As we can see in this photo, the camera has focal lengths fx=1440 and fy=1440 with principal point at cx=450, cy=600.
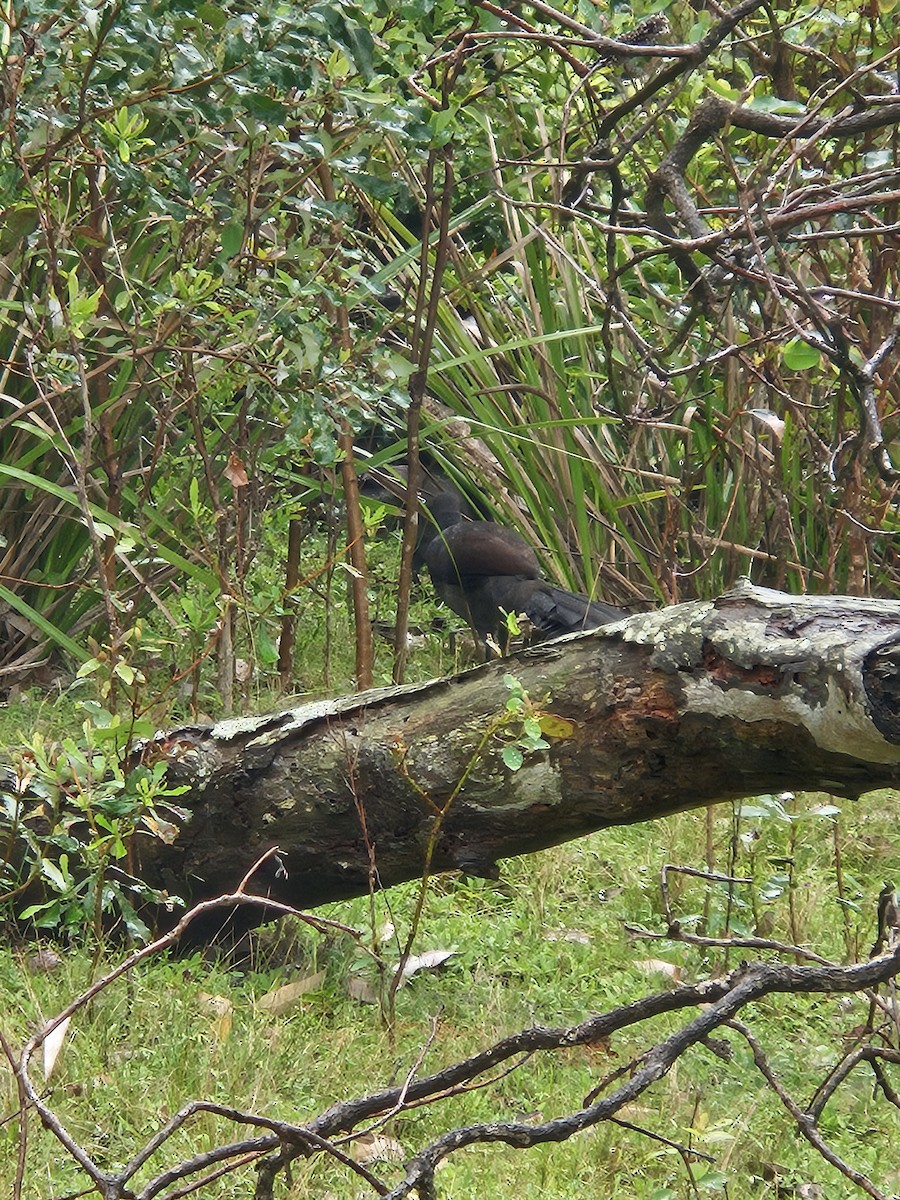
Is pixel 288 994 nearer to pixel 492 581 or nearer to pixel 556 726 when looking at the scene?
pixel 556 726

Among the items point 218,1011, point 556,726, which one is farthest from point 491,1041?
point 556,726

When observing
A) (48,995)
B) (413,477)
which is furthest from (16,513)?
(48,995)

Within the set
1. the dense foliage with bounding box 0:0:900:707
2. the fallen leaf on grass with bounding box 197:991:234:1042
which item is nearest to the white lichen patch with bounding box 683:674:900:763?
the dense foliage with bounding box 0:0:900:707

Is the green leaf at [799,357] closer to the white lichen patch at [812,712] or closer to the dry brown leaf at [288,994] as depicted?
the white lichen patch at [812,712]

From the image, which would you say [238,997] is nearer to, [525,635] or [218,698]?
[218,698]

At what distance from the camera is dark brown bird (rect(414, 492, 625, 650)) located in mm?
4441

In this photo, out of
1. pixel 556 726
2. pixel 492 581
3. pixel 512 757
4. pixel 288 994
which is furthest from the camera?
pixel 492 581

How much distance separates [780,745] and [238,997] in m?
1.14

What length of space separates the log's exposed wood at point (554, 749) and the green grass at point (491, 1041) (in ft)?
0.89

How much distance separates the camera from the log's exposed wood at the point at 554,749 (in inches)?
84.3

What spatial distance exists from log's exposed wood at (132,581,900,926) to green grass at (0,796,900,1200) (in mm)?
272

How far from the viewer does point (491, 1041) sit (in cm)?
262

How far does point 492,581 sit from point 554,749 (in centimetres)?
218

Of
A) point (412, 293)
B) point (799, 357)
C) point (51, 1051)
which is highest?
point (412, 293)
